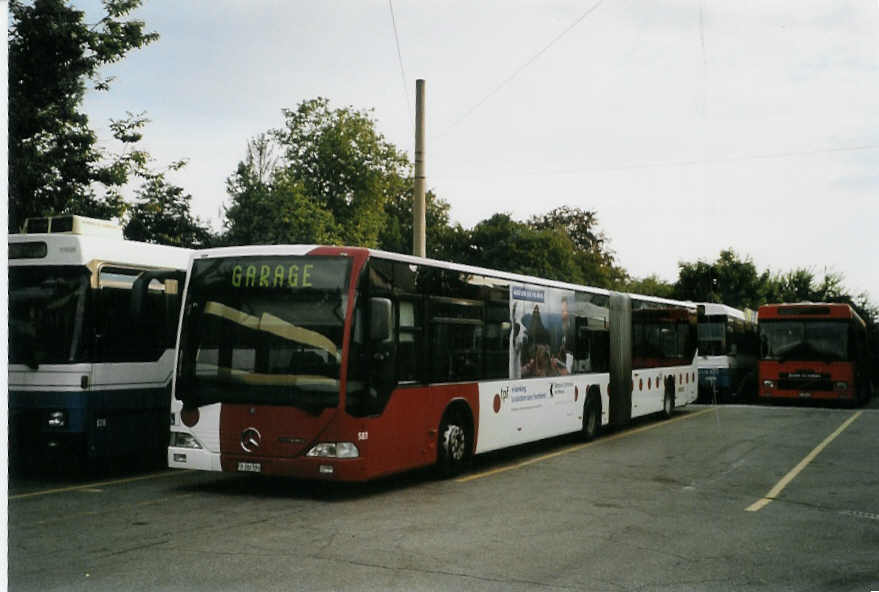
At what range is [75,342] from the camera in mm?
11766

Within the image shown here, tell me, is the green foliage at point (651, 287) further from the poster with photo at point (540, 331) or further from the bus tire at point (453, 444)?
the bus tire at point (453, 444)

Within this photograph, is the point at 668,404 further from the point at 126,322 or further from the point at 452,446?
the point at 126,322

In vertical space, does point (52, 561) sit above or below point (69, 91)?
below

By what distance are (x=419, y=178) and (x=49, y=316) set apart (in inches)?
385

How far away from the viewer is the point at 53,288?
39.0 ft

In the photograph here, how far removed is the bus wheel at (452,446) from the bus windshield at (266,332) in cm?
242

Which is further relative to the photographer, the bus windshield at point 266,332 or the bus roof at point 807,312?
the bus roof at point 807,312

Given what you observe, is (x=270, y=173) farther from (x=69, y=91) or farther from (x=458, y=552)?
(x=458, y=552)

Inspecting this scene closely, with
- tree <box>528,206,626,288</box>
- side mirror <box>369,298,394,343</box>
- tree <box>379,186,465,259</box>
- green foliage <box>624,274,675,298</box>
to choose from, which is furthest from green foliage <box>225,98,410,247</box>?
side mirror <box>369,298,394,343</box>

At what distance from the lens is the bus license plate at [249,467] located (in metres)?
10.6

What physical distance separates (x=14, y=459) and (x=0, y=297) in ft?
23.6

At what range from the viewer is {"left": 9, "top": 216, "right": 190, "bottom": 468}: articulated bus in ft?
38.3

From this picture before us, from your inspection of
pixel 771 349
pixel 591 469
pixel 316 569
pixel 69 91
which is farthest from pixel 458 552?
pixel 771 349

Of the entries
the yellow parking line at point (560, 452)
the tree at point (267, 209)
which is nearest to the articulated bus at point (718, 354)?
the yellow parking line at point (560, 452)
